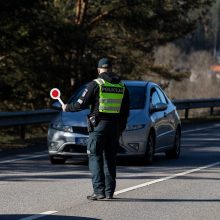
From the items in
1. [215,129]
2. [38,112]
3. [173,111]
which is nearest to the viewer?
[173,111]

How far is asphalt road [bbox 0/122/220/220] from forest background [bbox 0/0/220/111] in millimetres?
13316

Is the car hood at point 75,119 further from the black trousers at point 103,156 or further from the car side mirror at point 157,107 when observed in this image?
the black trousers at point 103,156

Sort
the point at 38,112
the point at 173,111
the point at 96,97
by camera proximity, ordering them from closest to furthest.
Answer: the point at 96,97, the point at 173,111, the point at 38,112

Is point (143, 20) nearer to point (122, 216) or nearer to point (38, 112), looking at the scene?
point (38, 112)

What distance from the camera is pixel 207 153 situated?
59.8ft

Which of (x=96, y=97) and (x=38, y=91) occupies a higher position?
(x=96, y=97)

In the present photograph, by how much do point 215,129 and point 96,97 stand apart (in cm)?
1571

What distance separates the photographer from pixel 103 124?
433 inches

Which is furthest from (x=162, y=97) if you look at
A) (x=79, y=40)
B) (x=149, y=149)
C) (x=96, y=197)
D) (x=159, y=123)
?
(x=79, y=40)

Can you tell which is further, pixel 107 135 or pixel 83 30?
pixel 83 30

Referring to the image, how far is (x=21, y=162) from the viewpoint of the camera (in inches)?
624

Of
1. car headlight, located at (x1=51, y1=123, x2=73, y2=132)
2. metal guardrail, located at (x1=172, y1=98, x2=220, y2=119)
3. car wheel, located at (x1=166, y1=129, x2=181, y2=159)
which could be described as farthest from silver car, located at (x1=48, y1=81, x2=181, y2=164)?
metal guardrail, located at (x1=172, y1=98, x2=220, y2=119)

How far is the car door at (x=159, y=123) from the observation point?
15893 millimetres

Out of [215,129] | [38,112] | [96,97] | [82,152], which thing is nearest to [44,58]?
[215,129]
